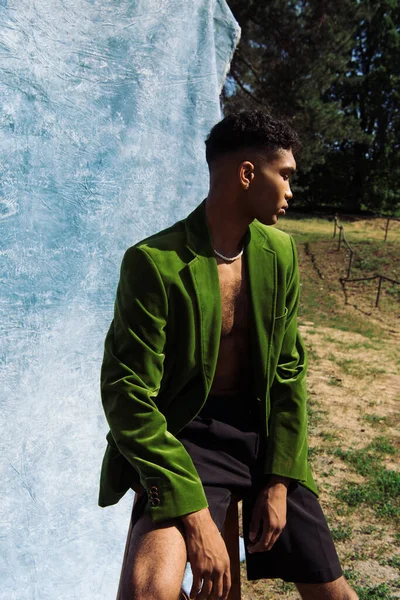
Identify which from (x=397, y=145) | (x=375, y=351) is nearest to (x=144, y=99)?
(x=375, y=351)

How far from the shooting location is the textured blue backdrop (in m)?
2.65

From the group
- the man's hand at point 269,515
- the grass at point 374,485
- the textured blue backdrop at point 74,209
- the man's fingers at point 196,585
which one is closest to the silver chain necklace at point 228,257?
the man's hand at point 269,515

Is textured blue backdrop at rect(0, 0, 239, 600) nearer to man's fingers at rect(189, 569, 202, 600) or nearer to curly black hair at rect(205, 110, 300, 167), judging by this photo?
man's fingers at rect(189, 569, 202, 600)

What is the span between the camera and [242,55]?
1527 centimetres

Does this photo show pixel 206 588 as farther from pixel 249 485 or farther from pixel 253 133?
pixel 253 133

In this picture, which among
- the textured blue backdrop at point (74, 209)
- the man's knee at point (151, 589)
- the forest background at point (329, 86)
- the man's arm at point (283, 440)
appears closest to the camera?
the man's knee at point (151, 589)

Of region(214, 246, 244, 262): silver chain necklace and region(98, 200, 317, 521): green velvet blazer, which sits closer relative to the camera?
region(98, 200, 317, 521): green velvet blazer

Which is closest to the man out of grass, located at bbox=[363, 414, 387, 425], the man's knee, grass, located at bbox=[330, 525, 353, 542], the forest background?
the man's knee

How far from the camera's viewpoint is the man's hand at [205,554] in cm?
152

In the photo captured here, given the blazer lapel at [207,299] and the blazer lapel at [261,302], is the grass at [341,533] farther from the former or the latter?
the blazer lapel at [207,299]

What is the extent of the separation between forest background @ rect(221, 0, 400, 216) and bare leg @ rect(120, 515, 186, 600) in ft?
45.7

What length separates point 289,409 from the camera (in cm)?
182

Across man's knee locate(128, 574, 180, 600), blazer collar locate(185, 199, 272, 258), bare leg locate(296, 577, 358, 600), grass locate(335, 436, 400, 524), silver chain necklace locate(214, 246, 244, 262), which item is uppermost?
blazer collar locate(185, 199, 272, 258)

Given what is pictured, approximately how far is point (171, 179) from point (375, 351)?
5.05m
